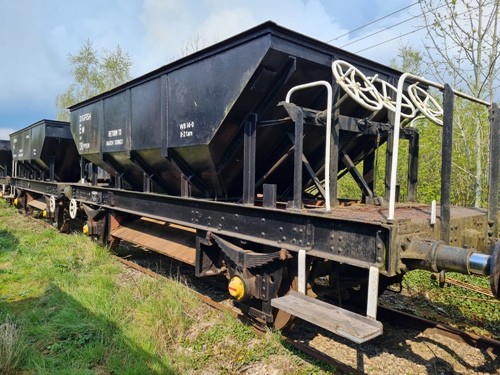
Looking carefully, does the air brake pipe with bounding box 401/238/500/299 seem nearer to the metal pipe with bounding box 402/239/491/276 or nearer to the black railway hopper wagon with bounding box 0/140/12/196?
the metal pipe with bounding box 402/239/491/276

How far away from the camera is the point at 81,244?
293 inches

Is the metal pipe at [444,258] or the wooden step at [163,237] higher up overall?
the metal pipe at [444,258]

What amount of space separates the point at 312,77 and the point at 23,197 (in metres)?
12.4

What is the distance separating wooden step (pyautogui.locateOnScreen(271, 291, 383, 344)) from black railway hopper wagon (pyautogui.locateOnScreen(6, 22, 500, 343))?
0.04 feet

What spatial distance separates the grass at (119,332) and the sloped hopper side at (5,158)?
1189cm

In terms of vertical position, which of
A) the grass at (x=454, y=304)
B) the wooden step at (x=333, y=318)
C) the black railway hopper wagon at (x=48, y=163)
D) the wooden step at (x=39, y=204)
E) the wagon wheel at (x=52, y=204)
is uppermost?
the black railway hopper wagon at (x=48, y=163)

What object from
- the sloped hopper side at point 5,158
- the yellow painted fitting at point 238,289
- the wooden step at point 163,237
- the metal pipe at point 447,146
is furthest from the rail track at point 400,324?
the sloped hopper side at point 5,158

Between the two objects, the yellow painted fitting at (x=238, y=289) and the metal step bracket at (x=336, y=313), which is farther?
the yellow painted fitting at (x=238, y=289)

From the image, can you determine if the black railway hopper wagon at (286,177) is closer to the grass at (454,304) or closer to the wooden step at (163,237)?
the wooden step at (163,237)

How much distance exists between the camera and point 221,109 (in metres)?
4.09

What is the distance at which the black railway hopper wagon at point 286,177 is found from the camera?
2.93m

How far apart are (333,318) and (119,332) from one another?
241 cm

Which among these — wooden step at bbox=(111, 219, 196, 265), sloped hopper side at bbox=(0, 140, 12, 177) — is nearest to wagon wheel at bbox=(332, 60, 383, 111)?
wooden step at bbox=(111, 219, 196, 265)

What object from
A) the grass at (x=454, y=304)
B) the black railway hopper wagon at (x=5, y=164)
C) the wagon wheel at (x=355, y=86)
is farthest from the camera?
the black railway hopper wagon at (x=5, y=164)
